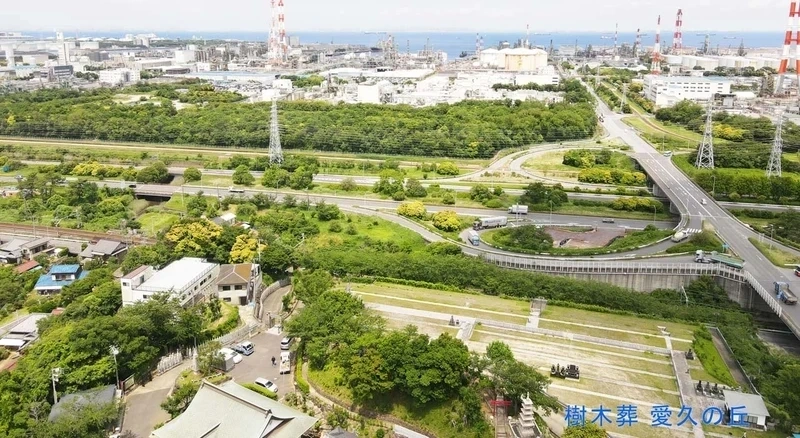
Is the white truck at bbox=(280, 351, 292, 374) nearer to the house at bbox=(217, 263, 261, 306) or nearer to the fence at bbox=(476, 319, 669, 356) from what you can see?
the house at bbox=(217, 263, 261, 306)

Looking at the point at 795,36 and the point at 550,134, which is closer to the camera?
the point at 550,134

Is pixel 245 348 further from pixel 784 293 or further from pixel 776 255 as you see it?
pixel 776 255

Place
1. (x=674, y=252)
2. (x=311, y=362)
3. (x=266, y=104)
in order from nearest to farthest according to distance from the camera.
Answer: (x=311, y=362) → (x=674, y=252) → (x=266, y=104)

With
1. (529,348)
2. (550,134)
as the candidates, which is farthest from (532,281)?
(550,134)

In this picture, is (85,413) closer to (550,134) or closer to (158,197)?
(158,197)

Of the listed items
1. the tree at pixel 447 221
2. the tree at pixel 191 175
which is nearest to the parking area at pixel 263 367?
the tree at pixel 447 221

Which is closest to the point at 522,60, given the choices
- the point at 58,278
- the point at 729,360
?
the point at 729,360

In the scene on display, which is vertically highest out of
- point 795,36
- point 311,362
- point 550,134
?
point 795,36
